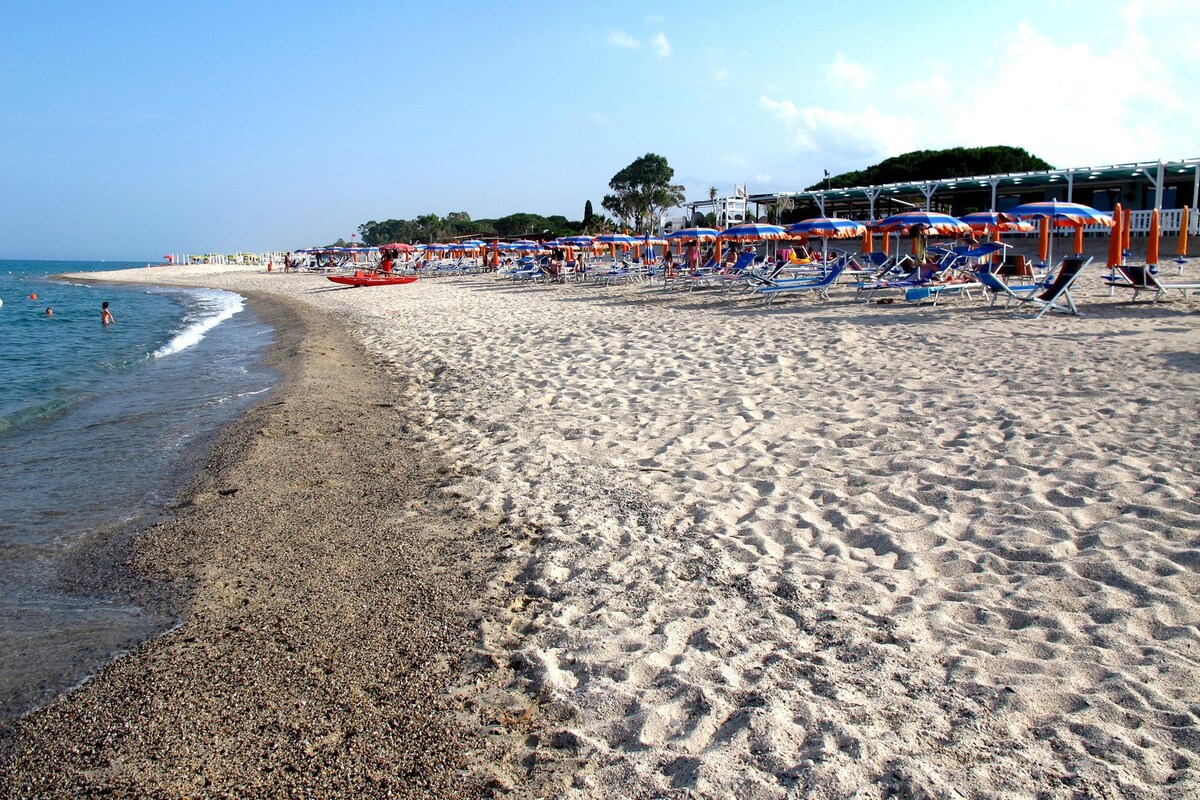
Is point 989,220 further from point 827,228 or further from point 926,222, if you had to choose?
point 827,228

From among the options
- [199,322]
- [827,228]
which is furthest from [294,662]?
[199,322]

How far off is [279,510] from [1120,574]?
405cm

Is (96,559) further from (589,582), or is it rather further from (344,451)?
(589,582)

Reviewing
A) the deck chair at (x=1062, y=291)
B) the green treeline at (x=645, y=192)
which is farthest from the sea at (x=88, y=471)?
the green treeline at (x=645, y=192)

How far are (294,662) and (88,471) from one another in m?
4.02

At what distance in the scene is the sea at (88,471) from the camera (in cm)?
305

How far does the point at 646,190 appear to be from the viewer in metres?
67.2

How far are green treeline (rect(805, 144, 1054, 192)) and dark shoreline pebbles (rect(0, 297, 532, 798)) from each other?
34856 mm

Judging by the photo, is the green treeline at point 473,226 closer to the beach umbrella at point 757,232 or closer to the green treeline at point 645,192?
the green treeline at point 645,192

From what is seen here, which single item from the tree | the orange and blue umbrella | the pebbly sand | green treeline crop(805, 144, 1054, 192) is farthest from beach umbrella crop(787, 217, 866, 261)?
the tree

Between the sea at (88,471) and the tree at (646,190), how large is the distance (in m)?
55.3

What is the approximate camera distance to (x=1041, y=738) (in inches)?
79.0

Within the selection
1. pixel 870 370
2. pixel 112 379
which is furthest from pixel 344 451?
pixel 112 379

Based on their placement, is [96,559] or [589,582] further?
[96,559]
